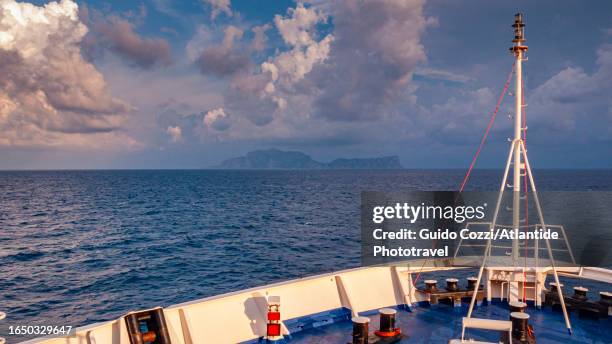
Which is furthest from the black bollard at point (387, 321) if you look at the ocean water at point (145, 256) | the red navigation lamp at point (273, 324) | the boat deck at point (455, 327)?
the ocean water at point (145, 256)

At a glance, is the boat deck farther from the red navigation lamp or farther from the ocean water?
the ocean water

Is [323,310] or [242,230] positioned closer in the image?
[323,310]

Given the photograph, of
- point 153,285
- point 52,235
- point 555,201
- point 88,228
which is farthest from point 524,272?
point 555,201

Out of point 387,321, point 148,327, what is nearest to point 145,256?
point 148,327

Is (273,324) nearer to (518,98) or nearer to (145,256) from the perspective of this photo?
(518,98)

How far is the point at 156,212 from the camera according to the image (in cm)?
7825

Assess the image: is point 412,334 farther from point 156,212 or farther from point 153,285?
point 156,212

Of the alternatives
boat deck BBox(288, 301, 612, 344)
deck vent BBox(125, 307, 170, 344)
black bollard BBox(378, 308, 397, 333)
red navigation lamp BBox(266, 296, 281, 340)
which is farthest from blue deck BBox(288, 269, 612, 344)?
deck vent BBox(125, 307, 170, 344)

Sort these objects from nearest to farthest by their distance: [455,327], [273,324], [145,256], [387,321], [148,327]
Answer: [148,327], [273,324], [387,321], [455,327], [145,256]

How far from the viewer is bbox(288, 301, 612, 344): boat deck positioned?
10172 millimetres

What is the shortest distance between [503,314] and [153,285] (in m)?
25.0

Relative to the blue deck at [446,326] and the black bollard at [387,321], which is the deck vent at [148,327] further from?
the black bollard at [387,321]

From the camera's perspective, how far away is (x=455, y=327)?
430 inches

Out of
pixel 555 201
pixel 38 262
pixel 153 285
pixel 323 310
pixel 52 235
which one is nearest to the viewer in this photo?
pixel 323 310
